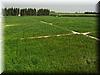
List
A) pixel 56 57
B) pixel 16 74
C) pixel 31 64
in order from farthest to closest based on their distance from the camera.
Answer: pixel 56 57 < pixel 31 64 < pixel 16 74

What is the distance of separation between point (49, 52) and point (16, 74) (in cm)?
415

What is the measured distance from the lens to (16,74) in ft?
27.7

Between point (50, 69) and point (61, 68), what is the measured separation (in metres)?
0.44

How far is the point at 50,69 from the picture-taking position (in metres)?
9.02

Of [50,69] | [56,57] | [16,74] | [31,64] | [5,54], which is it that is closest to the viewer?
[16,74]

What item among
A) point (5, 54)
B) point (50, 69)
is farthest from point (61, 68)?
point (5, 54)

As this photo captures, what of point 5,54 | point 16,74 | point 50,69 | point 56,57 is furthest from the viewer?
point 5,54

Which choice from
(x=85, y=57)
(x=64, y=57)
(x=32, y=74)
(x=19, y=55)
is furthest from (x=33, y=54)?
(x=32, y=74)

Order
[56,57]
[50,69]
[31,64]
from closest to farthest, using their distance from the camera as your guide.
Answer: [50,69], [31,64], [56,57]

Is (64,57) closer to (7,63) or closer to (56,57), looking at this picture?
(56,57)

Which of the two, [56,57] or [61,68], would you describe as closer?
[61,68]

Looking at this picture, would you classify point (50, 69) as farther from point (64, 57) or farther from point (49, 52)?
point (49, 52)

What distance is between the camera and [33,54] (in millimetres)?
11828

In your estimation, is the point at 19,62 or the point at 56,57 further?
the point at 56,57
